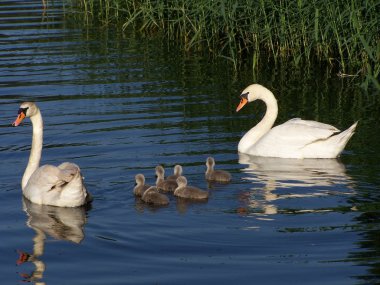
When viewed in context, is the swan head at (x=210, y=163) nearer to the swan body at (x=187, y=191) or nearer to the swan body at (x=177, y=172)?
the swan body at (x=177, y=172)

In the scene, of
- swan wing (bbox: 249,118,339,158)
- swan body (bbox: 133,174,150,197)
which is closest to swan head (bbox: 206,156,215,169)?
swan body (bbox: 133,174,150,197)

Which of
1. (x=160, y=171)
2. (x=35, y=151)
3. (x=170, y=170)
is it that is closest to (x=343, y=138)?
(x=170, y=170)

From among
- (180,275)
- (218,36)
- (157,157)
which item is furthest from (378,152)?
(218,36)

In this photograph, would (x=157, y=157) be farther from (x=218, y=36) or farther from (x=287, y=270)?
(x=218, y=36)

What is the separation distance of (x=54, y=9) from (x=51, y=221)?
15.5 m

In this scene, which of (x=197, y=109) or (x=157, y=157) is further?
(x=197, y=109)

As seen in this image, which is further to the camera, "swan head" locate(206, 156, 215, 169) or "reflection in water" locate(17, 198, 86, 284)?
"swan head" locate(206, 156, 215, 169)

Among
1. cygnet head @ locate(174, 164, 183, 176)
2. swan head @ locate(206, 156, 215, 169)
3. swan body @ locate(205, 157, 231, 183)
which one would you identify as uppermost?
swan head @ locate(206, 156, 215, 169)

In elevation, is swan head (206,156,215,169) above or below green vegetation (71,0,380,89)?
below

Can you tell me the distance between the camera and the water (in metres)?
8.36

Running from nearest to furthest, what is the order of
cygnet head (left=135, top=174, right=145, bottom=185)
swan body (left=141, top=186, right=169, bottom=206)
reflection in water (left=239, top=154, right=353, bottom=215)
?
swan body (left=141, top=186, right=169, bottom=206)
reflection in water (left=239, top=154, right=353, bottom=215)
cygnet head (left=135, top=174, right=145, bottom=185)

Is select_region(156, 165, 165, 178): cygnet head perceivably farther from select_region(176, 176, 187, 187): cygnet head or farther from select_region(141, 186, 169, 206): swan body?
select_region(141, 186, 169, 206): swan body

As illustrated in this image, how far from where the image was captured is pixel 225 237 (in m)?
8.98

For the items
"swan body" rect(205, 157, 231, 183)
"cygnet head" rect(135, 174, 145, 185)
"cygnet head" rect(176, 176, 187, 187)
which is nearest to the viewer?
"cygnet head" rect(176, 176, 187, 187)
